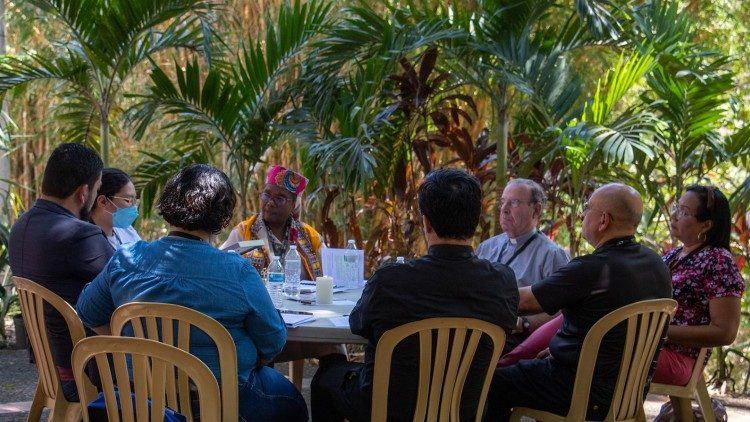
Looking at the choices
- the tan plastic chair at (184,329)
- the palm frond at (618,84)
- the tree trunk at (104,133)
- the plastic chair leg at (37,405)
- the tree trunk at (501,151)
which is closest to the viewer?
the tan plastic chair at (184,329)

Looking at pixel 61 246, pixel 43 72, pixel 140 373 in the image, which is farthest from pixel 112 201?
pixel 43 72

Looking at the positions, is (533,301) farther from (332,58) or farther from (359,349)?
(359,349)

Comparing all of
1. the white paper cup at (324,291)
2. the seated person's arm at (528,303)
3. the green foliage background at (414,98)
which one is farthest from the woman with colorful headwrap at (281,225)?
the seated person's arm at (528,303)

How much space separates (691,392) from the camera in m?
3.88

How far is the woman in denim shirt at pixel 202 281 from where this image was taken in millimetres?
2865

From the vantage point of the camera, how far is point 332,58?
6207mm

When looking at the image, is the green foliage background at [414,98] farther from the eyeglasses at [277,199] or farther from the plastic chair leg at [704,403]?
the plastic chair leg at [704,403]

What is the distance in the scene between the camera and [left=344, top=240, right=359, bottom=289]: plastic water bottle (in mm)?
4406

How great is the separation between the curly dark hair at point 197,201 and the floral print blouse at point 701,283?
2.07 meters

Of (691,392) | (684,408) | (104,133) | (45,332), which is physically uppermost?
(104,133)

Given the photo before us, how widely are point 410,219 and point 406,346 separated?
11.5ft

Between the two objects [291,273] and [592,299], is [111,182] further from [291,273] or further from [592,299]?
[592,299]

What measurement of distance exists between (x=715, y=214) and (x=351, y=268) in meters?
1.64

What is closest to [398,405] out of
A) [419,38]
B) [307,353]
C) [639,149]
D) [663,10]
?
[307,353]
